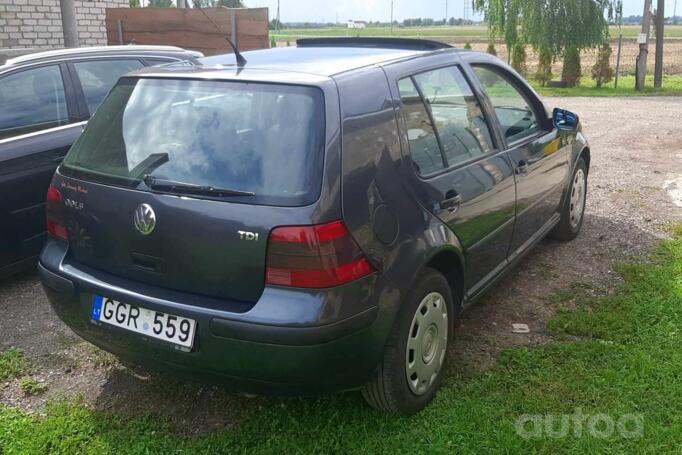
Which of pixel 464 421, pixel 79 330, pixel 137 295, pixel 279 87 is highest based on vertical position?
pixel 279 87

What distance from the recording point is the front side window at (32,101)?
4.66 meters

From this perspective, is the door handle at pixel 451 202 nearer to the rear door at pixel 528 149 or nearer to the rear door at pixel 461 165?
the rear door at pixel 461 165

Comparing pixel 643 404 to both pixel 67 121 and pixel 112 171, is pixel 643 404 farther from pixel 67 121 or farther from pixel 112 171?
pixel 67 121

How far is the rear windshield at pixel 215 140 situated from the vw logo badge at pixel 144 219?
0.11 m

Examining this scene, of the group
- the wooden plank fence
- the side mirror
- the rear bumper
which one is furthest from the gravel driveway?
the wooden plank fence

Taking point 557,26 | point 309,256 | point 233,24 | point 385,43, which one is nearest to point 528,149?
point 385,43

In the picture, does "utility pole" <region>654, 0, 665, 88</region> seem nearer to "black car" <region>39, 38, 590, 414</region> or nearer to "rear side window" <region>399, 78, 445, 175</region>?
"black car" <region>39, 38, 590, 414</region>

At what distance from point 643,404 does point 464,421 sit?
89cm

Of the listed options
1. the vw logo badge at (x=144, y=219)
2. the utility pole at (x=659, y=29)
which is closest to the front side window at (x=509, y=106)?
the vw logo badge at (x=144, y=219)

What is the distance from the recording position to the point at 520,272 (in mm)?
4992

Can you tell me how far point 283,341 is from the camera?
8.40ft

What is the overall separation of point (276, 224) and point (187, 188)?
0.45 metres

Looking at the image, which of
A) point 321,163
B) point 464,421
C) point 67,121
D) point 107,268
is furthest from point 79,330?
point 67,121

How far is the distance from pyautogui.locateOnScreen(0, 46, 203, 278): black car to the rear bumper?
6.78 ft
